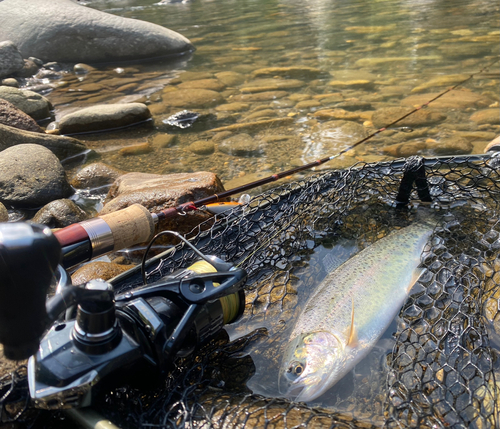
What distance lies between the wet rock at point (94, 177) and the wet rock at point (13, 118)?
142cm

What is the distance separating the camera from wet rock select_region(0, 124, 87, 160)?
5.18 metres

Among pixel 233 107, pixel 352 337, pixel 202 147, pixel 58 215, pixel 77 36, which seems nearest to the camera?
pixel 352 337

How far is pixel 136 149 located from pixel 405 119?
3.52m

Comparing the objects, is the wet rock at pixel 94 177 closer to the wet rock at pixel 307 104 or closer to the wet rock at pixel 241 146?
the wet rock at pixel 241 146

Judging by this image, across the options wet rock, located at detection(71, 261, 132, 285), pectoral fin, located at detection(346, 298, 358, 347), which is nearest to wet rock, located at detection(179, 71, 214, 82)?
wet rock, located at detection(71, 261, 132, 285)

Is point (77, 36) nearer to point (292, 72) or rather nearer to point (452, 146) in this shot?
point (292, 72)

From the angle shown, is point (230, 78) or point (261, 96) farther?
point (230, 78)

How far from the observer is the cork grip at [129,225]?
7.49 ft

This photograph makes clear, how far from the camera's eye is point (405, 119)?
5969 millimetres

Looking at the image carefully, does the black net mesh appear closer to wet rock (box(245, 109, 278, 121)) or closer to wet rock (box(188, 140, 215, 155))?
wet rock (box(188, 140, 215, 155))

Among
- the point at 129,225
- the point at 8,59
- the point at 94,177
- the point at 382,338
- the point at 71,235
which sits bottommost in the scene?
the point at 94,177

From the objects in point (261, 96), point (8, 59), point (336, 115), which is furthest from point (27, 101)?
point (336, 115)

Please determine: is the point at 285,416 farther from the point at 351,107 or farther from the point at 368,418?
the point at 351,107

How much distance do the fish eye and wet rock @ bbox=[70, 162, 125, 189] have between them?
3584 mm
